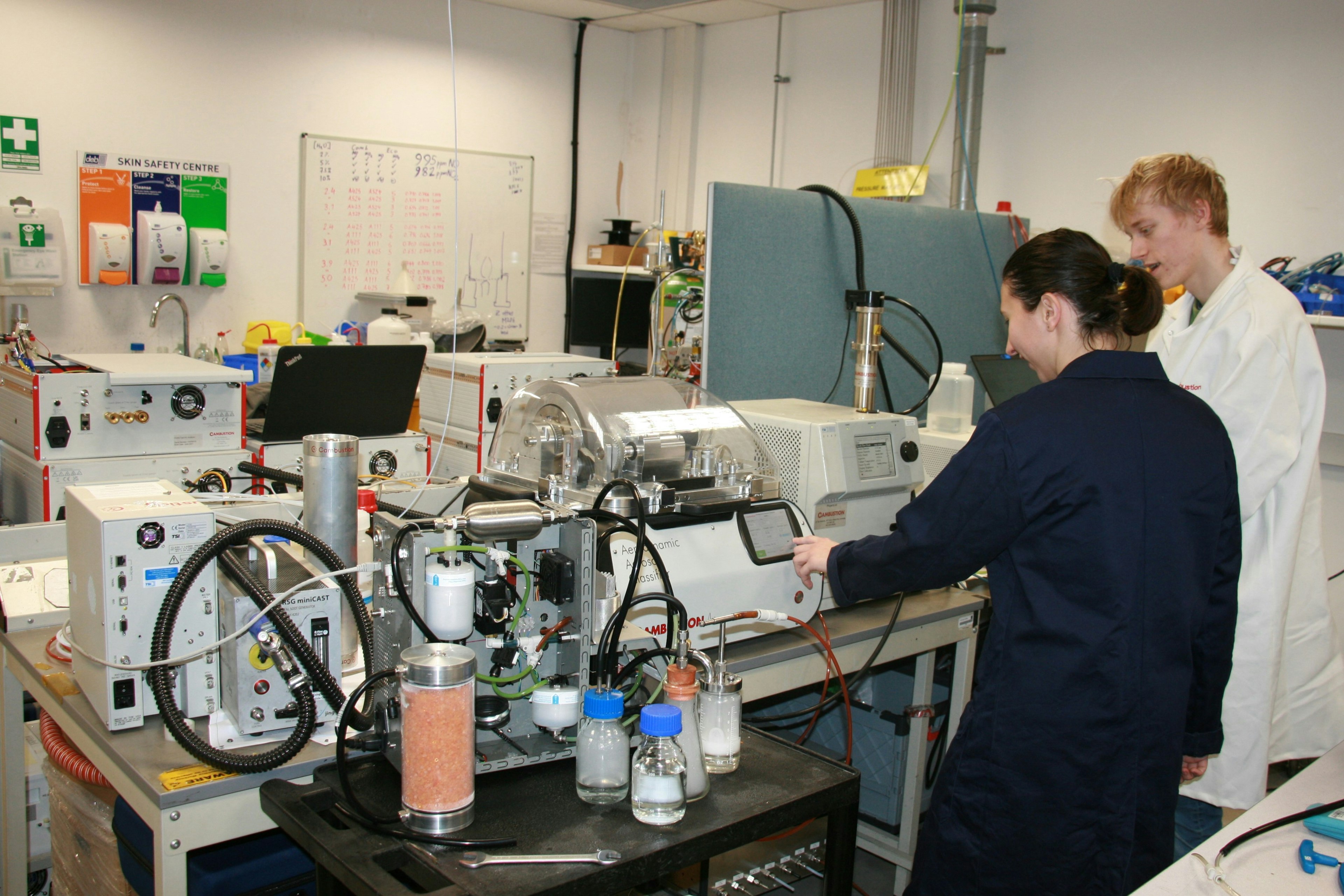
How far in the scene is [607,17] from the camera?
5.47 meters

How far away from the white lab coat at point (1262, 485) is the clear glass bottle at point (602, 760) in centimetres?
120

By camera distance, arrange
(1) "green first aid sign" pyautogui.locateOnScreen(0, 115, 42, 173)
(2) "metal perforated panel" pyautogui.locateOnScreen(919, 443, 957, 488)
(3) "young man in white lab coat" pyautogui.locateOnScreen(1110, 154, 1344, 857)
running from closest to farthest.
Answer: (3) "young man in white lab coat" pyautogui.locateOnScreen(1110, 154, 1344, 857) → (2) "metal perforated panel" pyautogui.locateOnScreen(919, 443, 957, 488) → (1) "green first aid sign" pyautogui.locateOnScreen(0, 115, 42, 173)

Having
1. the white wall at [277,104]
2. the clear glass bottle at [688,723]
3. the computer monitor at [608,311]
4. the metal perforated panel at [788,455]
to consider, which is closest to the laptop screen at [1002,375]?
the metal perforated panel at [788,455]

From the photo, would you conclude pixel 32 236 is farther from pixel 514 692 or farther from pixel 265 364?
pixel 514 692

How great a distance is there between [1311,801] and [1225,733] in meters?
0.58

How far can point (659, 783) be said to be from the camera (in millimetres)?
1138

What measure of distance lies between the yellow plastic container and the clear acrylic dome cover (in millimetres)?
2992

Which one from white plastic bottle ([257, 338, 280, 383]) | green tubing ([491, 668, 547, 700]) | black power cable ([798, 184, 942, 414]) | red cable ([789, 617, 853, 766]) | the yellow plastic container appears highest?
black power cable ([798, 184, 942, 414])

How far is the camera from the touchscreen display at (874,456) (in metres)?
1.97

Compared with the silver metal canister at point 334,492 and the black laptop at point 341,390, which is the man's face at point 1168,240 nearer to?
the silver metal canister at point 334,492

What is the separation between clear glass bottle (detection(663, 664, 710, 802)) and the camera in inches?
46.7

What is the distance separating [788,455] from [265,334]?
3353mm

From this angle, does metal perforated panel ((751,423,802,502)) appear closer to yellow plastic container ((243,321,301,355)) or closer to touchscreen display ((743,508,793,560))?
touchscreen display ((743,508,793,560))

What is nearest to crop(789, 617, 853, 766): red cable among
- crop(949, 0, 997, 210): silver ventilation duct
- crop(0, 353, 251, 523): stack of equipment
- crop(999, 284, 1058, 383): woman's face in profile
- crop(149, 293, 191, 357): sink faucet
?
crop(999, 284, 1058, 383): woman's face in profile
